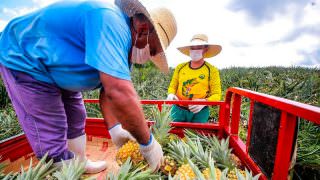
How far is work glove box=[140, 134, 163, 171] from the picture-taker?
1.93 m

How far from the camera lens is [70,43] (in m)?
1.87

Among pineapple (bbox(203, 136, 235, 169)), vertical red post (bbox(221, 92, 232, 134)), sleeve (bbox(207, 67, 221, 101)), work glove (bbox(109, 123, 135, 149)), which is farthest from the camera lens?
sleeve (bbox(207, 67, 221, 101))

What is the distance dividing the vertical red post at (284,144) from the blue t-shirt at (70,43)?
92 centimetres

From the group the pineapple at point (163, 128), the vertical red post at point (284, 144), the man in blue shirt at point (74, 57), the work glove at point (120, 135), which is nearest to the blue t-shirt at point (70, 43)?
the man in blue shirt at point (74, 57)

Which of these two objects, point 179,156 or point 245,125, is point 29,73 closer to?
point 179,156

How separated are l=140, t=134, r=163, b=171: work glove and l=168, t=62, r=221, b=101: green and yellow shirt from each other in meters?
1.98

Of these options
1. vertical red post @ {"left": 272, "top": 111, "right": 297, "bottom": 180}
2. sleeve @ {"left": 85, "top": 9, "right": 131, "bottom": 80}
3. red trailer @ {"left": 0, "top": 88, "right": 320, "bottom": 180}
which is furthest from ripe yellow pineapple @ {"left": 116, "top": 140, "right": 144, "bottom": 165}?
vertical red post @ {"left": 272, "top": 111, "right": 297, "bottom": 180}

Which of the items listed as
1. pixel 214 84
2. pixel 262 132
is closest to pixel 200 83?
pixel 214 84

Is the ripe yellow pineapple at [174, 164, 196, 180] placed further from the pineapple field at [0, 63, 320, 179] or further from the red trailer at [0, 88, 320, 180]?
the red trailer at [0, 88, 320, 180]

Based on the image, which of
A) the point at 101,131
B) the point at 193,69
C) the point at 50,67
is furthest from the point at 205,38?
the point at 50,67

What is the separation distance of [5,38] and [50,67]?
→ 1.65ft

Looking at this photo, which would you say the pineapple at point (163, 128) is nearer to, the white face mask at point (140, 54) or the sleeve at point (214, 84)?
the white face mask at point (140, 54)

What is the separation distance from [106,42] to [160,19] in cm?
70

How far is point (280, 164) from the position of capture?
1.52 meters
